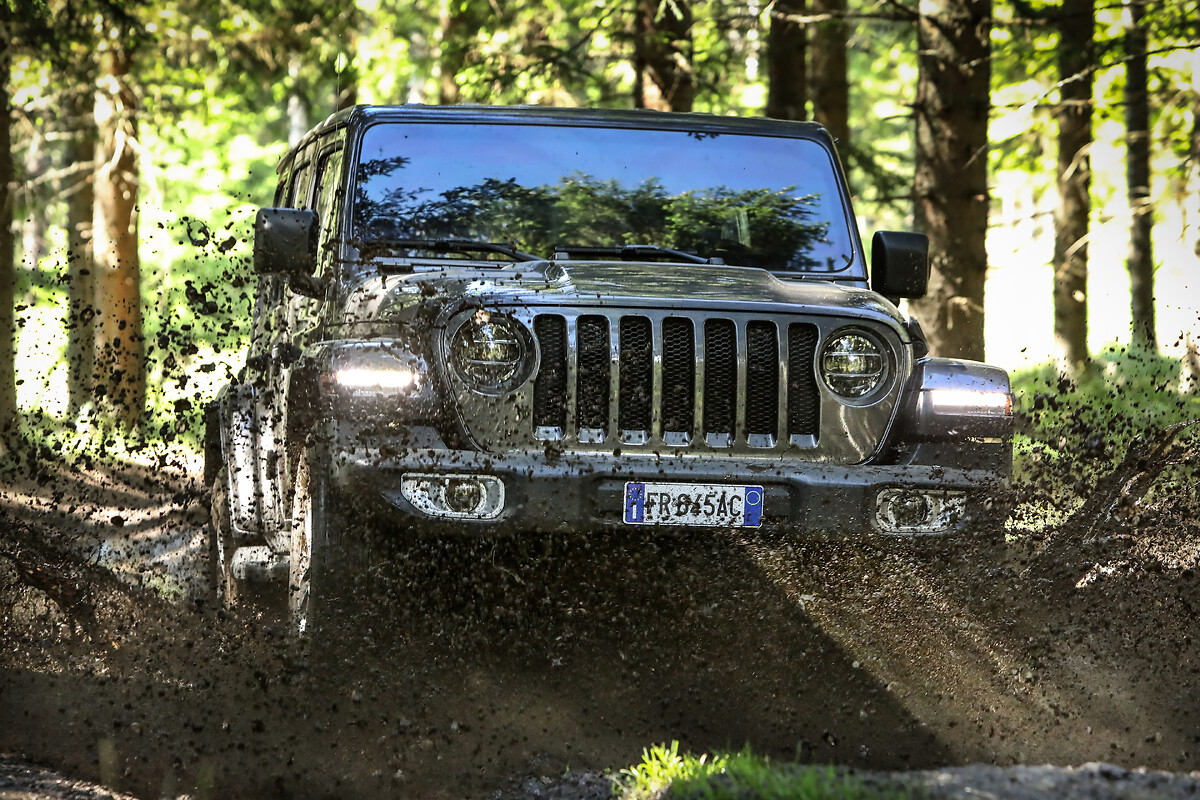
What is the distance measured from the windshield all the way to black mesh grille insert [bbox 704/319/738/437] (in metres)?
1.13

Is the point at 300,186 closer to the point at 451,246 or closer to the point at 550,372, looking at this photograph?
the point at 451,246

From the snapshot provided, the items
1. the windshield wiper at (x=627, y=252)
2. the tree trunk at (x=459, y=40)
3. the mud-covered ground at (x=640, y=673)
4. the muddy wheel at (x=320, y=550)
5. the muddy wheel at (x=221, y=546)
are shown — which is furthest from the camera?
the tree trunk at (x=459, y=40)

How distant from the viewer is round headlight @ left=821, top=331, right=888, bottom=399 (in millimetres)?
4949

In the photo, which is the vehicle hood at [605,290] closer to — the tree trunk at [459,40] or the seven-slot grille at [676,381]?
the seven-slot grille at [676,381]

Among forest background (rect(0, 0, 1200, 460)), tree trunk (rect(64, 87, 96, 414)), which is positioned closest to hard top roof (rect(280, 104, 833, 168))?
forest background (rect(0, 0, 1200, 460))

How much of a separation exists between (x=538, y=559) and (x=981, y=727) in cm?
164

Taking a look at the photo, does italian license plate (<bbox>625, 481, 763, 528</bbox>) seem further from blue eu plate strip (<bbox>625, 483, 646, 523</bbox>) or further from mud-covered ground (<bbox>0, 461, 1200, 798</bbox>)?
mud-covered ground (<bbox>0, 461, 1200, 798</bbox>)

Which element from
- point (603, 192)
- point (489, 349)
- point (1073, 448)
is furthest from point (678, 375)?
point (1073, 448)

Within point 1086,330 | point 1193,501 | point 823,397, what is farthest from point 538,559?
point 1086,330

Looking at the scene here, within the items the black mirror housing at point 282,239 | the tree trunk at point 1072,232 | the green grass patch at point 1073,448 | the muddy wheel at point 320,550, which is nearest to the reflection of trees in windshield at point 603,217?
the black mirror housing at point 282,239

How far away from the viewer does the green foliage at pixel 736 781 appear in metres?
3.39

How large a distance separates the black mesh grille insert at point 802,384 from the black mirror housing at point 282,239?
194cm

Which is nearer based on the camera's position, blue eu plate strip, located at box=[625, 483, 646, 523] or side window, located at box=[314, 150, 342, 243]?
blue eu plate strip, located at box=[625, 483, 646, 523]

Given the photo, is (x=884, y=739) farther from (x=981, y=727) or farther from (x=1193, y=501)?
(x=1193, y=501)
